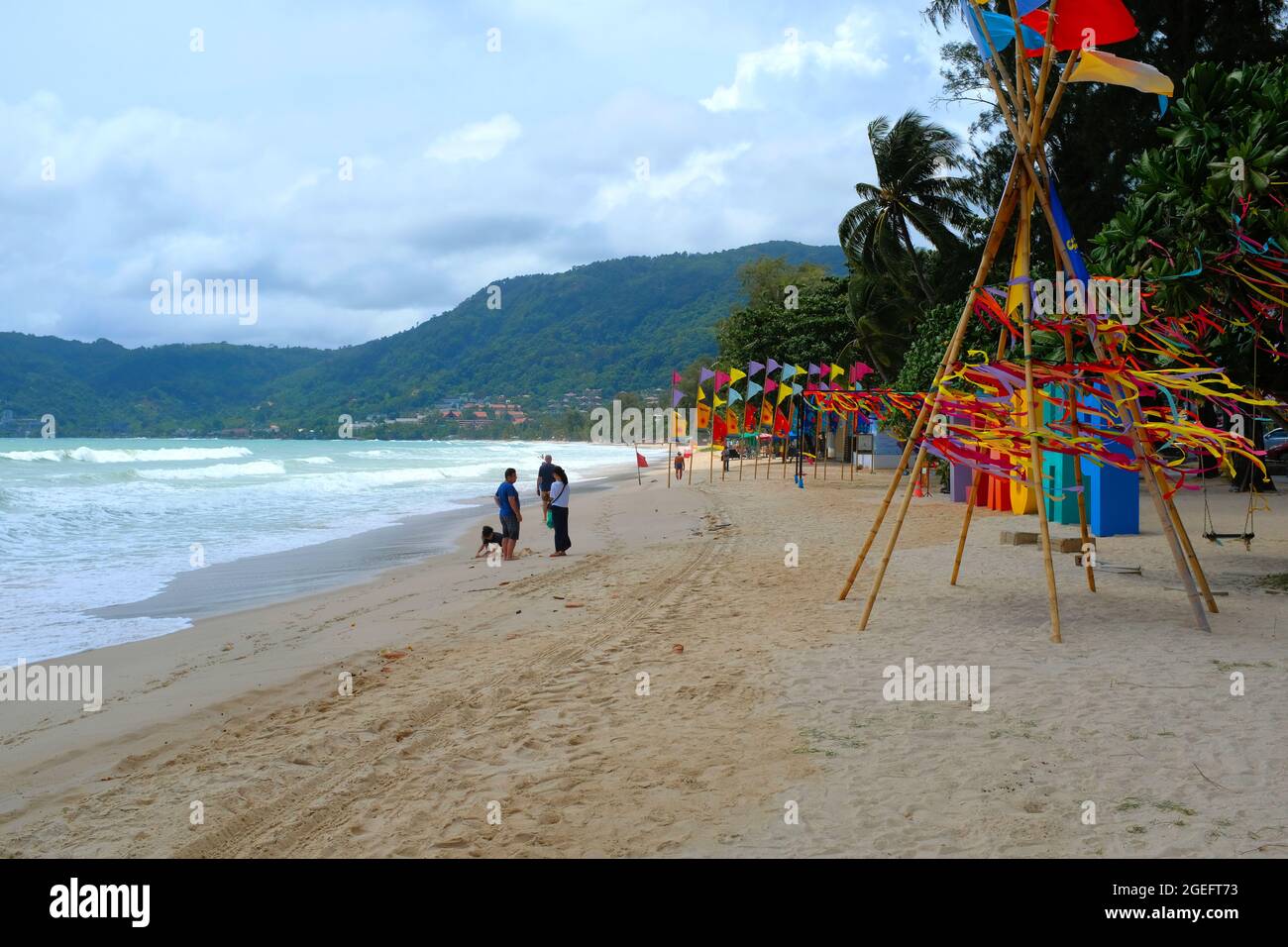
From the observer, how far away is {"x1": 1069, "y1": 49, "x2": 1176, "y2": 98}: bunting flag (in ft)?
23.7

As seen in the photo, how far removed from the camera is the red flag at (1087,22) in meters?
7.19

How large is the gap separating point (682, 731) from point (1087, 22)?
640cm

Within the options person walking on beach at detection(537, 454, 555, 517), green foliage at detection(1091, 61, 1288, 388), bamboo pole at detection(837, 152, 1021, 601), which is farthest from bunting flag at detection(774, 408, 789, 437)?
bamboo pole at detection(837, 152, 1021, 601)

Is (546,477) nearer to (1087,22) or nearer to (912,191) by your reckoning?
(1087,22)

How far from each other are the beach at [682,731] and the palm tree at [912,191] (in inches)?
823

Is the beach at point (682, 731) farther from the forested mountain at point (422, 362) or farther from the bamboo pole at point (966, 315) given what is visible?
the forested mountain at point (422, 362)

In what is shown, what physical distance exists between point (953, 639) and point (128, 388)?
123 metres

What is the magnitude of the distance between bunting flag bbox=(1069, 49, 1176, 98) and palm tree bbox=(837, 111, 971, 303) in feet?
71.3

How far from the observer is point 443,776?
4.43m

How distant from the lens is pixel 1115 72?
24.0 ft
